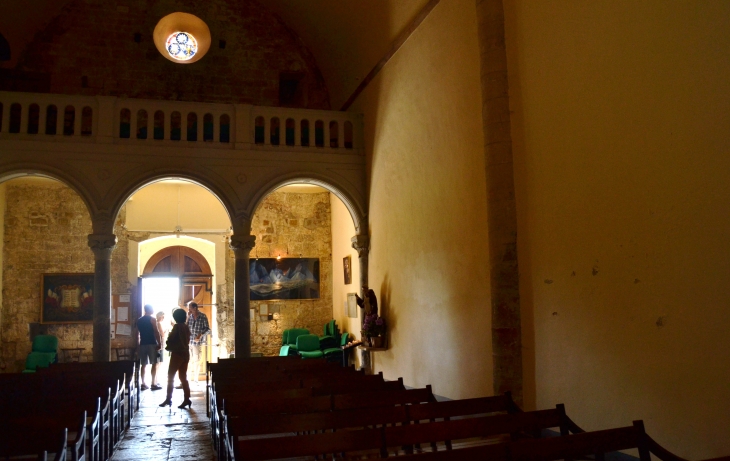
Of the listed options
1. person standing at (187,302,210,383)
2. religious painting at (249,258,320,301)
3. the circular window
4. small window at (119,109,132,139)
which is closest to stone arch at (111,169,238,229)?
small window at (119,109,132,139)

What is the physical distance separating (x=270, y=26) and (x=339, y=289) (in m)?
6.74

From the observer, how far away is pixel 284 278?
51.3 ft

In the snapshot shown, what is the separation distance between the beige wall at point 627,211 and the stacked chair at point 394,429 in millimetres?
673

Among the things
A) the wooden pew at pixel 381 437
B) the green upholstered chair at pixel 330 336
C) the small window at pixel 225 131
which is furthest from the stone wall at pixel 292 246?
the wooden pew at pixel 381 437

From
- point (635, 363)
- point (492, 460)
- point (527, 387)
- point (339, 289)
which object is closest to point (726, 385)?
point (635, 363)

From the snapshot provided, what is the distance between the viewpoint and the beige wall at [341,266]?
13.9 m

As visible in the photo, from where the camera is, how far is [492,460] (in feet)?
9.97

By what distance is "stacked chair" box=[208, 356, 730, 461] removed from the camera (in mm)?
3250

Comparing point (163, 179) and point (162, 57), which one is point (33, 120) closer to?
point (163, 179)

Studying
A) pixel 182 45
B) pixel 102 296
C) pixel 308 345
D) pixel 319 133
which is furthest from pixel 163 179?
pixel 308 345

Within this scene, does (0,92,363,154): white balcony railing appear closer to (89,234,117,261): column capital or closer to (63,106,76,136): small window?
(63,106,76,136): small window

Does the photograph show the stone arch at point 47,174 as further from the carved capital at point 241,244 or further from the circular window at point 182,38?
the circular window at point 182,38

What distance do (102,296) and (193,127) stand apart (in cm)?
388

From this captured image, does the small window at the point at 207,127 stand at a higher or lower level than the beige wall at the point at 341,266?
higher
